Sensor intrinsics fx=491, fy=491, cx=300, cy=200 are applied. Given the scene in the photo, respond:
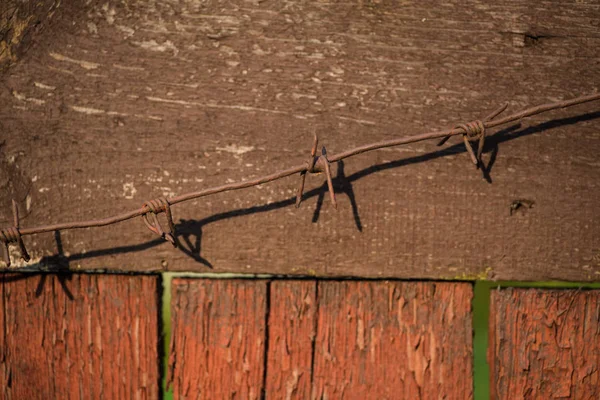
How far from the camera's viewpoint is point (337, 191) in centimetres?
130

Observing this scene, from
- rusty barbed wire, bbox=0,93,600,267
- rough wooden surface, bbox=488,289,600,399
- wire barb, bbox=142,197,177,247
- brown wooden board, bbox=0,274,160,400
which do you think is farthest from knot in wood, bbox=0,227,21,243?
rough wooden surface, bbox=488,289,600,399

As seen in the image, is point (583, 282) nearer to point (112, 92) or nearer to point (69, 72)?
point (112, 92)

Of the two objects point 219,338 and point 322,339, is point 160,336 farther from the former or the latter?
point 322,339

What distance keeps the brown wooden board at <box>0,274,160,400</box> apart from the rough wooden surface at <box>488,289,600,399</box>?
3.10 ft

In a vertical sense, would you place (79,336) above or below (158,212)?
below

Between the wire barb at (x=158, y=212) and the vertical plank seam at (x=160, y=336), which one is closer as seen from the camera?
the wire barb at (x=158, y=212)

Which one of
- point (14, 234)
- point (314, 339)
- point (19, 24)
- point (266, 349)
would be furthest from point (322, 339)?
point (19, 24)

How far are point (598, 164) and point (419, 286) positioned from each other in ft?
1.87

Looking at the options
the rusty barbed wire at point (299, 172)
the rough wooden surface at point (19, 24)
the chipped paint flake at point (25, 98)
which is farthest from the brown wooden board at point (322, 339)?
the rough wooden surface at point (19, 24)

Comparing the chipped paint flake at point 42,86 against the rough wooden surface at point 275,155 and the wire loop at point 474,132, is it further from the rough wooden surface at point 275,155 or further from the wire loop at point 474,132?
the wire loop at point 474,132

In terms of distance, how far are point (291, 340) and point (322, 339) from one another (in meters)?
0.08

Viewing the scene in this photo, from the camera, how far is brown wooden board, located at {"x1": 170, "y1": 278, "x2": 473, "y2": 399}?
1307 mm

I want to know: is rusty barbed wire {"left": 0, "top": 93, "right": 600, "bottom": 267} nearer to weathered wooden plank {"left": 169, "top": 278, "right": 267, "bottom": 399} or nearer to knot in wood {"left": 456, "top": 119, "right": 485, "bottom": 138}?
knot in wood {"left": 456, "top": 119, "right": 485, "bottom": 138}

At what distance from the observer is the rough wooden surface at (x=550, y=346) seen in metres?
1.30
